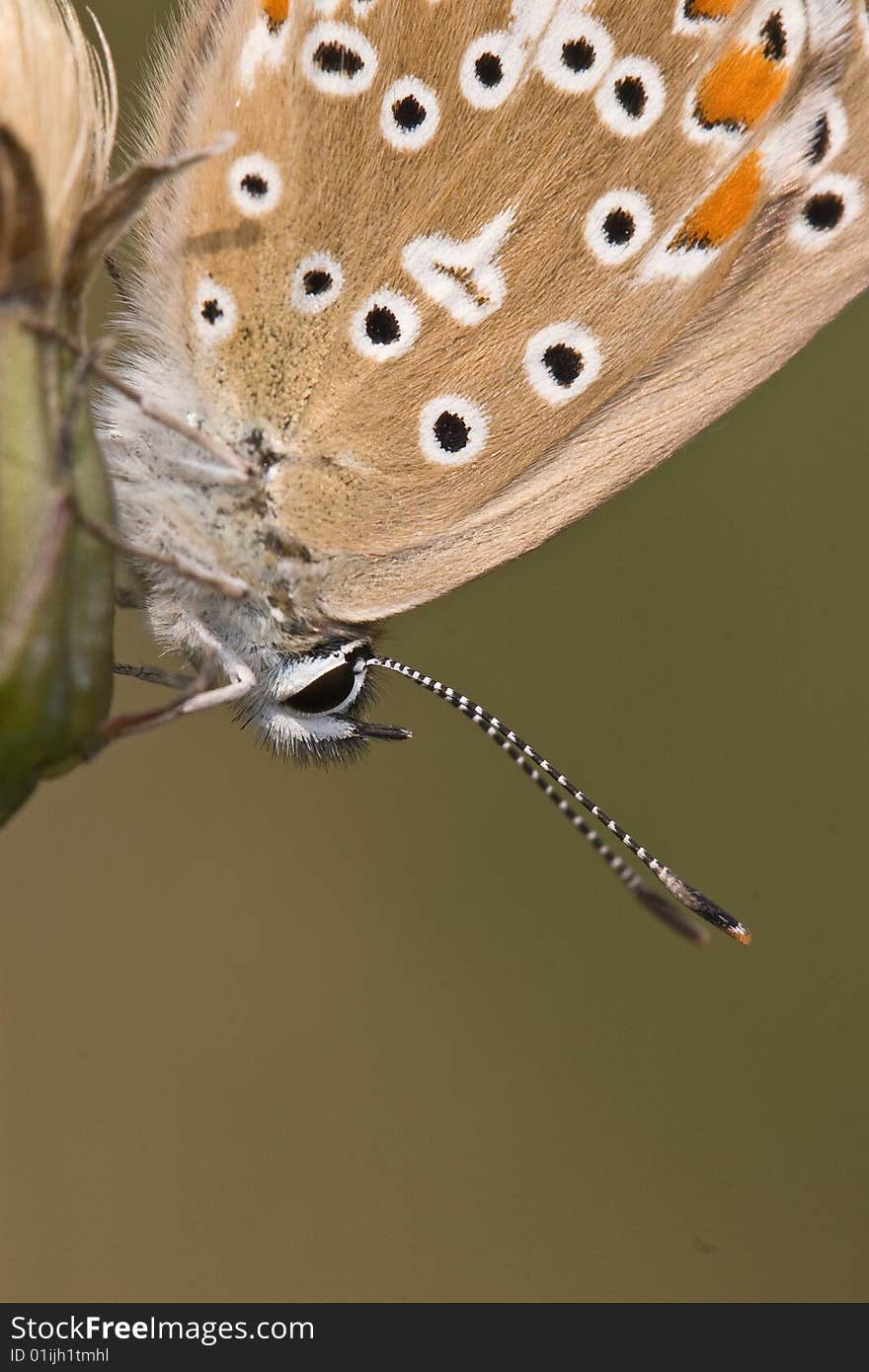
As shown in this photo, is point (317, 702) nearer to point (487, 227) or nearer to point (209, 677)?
point (209, 677)

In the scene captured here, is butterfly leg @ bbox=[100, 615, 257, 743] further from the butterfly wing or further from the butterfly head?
the butterfly wing

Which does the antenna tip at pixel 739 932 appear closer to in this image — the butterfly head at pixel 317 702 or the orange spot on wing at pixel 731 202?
the butterfly head at pixel 317 702

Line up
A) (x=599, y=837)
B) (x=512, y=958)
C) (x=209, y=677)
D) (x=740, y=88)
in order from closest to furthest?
(x=209, y=677) → (x=740, y=88) → (x=599, y=837) → (x=512, y=958)

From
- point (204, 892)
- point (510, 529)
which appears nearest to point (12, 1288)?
point (204, 892)

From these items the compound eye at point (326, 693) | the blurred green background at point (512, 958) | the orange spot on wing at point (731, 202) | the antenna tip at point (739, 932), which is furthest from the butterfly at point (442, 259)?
the blurred green background at point (512, 958)

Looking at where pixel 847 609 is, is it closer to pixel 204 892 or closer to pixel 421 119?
pixel 204 892

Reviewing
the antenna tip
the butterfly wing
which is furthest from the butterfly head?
the antenna tip

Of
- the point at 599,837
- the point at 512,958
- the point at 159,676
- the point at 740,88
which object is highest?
the point at 740,88

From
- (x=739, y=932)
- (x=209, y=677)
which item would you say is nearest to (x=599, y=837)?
(x=739, y=932)
